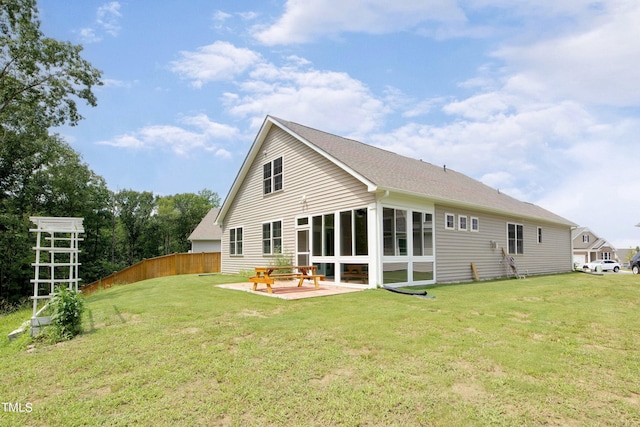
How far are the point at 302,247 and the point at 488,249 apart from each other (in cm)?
727

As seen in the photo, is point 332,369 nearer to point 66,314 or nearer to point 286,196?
point 66,314

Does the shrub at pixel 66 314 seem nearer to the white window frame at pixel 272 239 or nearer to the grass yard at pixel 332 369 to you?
the grass yard at pixel 332 369

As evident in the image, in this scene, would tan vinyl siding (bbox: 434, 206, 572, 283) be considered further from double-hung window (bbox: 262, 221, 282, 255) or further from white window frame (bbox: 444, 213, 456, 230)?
double-hung window (bbox: 262, 221, 282, 255)

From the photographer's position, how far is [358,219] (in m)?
10.9

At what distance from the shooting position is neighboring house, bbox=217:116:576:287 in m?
10.7

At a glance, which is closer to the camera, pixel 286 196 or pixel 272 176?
pixel 286 196

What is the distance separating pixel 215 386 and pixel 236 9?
9.95m

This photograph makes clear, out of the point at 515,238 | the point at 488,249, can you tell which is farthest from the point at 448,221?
the point at 515,238

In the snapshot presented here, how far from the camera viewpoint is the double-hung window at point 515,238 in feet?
51.3

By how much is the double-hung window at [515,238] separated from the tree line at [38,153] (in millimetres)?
20102

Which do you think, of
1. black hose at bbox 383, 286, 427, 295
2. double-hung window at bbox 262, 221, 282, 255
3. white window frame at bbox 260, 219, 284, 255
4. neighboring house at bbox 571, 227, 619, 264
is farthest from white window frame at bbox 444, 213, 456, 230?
neighboring house at bbox 571, 227, 619, 264

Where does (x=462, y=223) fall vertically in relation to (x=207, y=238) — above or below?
above

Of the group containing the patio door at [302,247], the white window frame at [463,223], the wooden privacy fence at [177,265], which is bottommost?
the wooden privacy fence at [177,265]

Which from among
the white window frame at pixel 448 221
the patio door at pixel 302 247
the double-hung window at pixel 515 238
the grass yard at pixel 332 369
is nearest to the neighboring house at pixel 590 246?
the double-hung window at pixel 515 238
